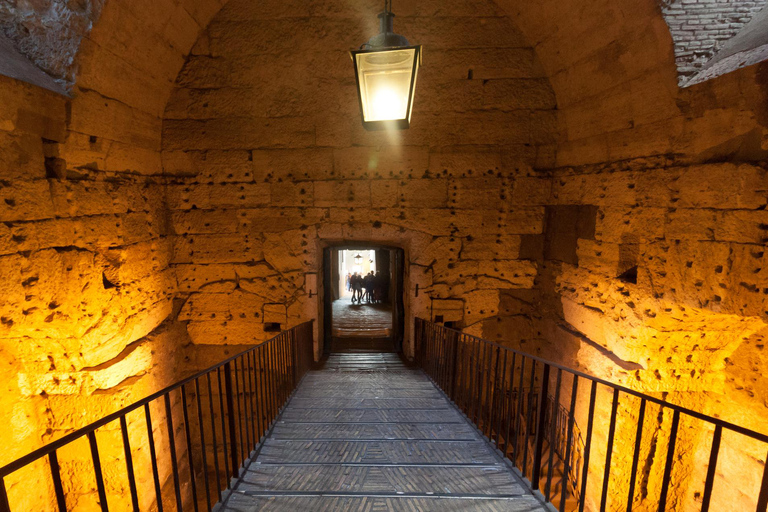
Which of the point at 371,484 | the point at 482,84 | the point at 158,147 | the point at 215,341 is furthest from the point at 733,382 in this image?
the point at 158,147

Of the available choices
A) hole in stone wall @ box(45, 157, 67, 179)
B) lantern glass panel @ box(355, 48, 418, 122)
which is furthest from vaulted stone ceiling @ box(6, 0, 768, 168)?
lantern glass panel @ box(355, 48, 418, 122)

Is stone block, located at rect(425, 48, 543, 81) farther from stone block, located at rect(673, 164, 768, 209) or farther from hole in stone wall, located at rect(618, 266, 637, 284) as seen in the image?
hole in stone wall, located at rect(618, 266, 637, 284)

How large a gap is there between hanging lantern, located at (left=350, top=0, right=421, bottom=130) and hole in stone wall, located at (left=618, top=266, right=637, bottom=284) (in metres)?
3.15

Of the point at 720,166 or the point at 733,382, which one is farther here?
the point at 733,382

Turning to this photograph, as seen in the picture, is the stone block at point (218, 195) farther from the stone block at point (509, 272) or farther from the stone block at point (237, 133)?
the stone block at point (509, 272)

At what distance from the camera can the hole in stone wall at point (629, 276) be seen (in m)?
4.21

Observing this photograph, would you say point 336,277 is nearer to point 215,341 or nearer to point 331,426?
point 215,341

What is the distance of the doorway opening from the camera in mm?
6609

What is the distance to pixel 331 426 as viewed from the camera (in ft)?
11.4

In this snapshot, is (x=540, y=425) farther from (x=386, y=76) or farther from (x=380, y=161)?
(x=380, y=161)

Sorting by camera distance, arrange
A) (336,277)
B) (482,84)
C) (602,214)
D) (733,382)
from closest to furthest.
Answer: (733,382) → (602,214) → (482,84) → (336,277)

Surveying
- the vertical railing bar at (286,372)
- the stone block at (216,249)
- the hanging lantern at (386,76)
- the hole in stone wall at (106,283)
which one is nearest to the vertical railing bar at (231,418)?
the vertical railing bar at (286,372)

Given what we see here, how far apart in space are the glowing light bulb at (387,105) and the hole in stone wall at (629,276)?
323cm

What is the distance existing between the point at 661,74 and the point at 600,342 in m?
3.02
